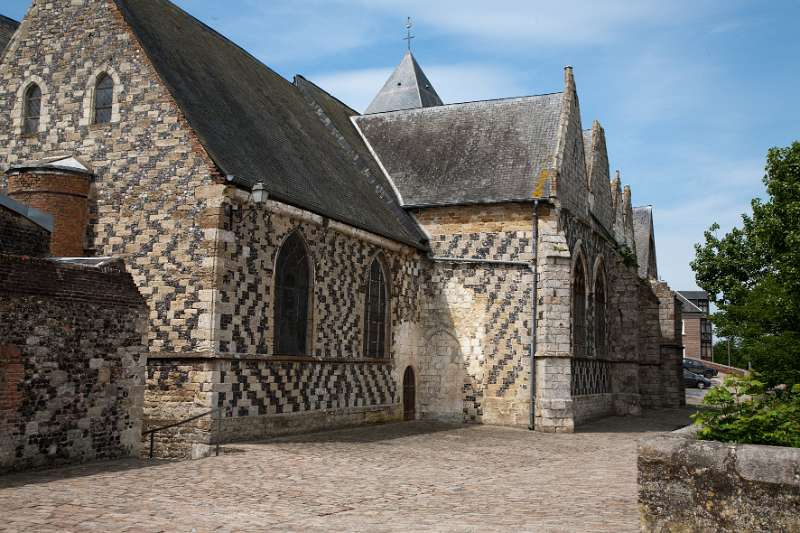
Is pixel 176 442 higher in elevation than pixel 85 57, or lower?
lower

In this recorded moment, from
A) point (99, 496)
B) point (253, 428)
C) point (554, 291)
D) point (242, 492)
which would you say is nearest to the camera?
point (99, 496)

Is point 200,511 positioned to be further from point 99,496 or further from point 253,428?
point 253,428

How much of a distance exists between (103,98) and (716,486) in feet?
43.4

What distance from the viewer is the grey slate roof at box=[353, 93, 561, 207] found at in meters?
20.9

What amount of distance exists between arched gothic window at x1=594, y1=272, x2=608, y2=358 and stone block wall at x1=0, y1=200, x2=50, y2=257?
16359 millimetres

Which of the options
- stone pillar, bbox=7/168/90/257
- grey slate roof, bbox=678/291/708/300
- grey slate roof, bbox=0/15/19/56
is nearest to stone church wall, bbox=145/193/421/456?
stone pillar, bbox=7/168/90/257

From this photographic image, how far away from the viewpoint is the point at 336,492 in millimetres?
8828

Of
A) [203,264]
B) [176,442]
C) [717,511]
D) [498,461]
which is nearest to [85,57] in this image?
[203,264]

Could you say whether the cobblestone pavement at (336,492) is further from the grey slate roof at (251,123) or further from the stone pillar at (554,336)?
the grey slate roof at (251,123)

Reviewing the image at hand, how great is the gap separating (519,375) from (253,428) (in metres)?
8.02

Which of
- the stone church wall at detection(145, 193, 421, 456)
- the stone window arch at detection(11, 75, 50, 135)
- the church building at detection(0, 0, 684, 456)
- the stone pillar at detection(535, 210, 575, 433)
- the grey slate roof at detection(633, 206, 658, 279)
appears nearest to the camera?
the stone church wall at detection(145, 193, 421, 456)

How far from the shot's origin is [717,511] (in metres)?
5.48

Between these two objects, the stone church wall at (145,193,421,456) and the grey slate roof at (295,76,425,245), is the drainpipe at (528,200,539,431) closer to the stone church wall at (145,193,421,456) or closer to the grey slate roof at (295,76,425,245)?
the grey slate roof at (295,76,425,245)

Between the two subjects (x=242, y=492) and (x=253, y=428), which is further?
(x=253, y=428)
